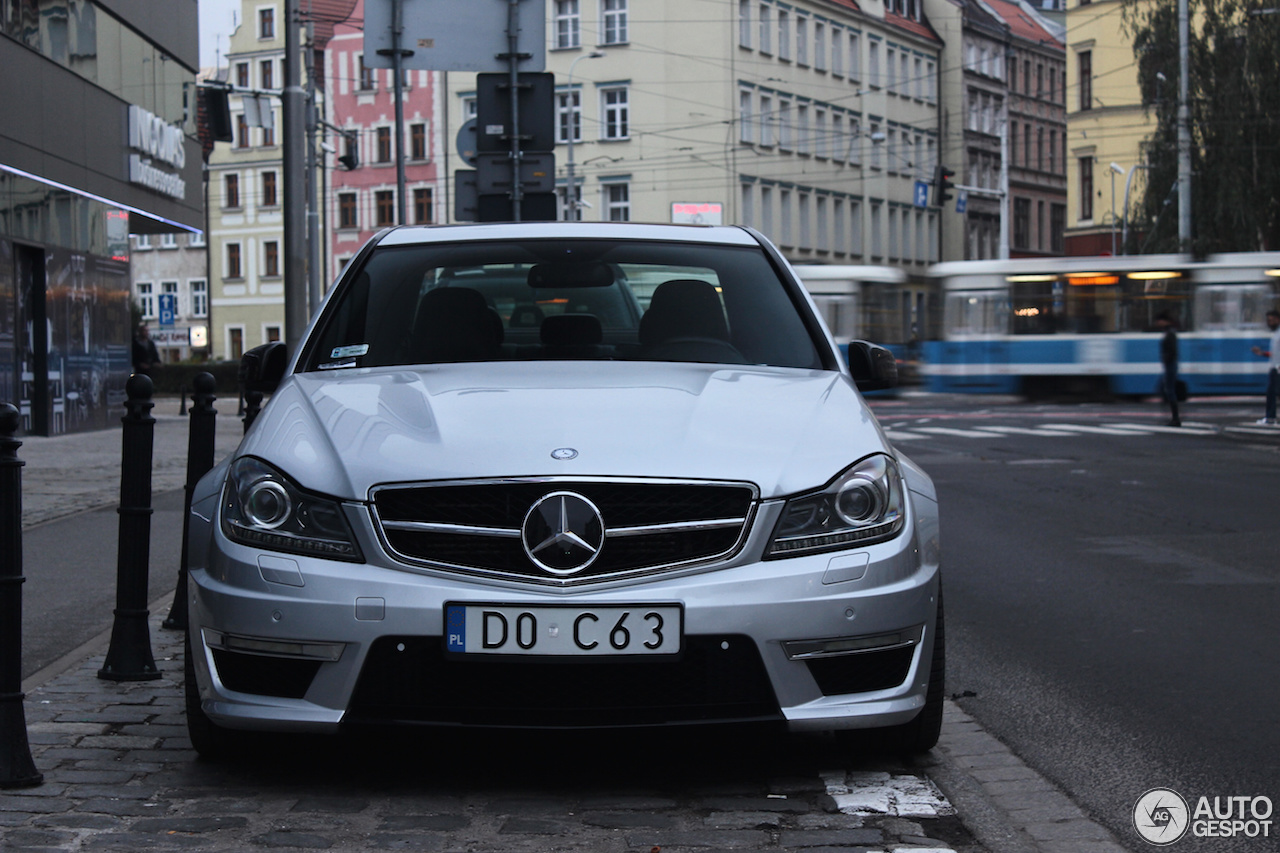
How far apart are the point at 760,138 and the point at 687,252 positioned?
65423mm

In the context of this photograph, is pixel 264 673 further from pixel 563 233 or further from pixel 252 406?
pixel 252 406

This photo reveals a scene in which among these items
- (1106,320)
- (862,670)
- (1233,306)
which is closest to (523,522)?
(862,670)

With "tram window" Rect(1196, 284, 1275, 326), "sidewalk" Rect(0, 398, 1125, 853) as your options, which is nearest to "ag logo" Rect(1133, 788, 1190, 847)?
"sidewalk" Rect(0, 398, 1125, 853)

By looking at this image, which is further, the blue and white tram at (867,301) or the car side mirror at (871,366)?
the blue and white tram at (867,301)

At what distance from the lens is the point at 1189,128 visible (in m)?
37.9

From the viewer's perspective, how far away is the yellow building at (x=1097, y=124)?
6216 centimetres

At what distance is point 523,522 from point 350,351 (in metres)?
1.58

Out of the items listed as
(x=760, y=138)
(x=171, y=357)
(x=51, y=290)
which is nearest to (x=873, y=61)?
(x=760, y=138)

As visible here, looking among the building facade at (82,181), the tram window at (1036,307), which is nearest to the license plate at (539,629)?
the building facade at (82,181)

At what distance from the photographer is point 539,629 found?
4.11m

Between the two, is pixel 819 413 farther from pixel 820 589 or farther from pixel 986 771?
pixel 986 771

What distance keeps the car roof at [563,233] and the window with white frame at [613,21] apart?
64.8 meters

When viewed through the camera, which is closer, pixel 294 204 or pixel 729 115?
pixel 294 204

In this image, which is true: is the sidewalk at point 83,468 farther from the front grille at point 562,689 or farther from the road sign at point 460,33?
the front grille at point 562,689
